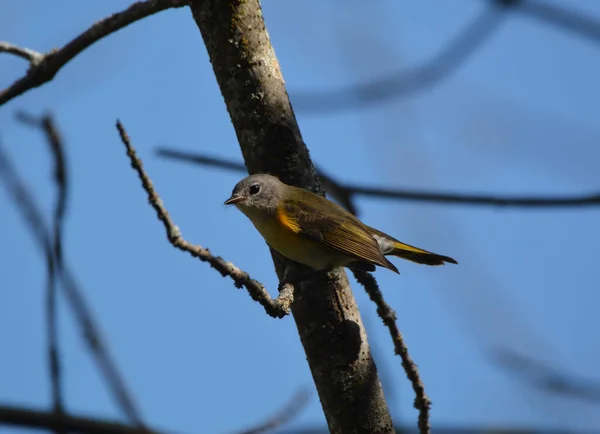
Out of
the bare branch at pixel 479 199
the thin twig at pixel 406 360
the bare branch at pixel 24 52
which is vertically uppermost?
the bare branch at pixel 24 52

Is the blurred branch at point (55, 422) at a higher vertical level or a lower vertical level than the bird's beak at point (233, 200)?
lower

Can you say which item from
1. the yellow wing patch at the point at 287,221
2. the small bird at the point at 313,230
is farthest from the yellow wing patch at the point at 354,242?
the yellow wing patch at the point at 287,221

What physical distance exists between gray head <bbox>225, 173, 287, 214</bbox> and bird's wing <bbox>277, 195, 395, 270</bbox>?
0.08m

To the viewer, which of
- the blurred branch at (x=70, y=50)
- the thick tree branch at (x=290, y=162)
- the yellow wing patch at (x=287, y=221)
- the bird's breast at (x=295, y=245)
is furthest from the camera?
the yellow wing patch at (x=287, y=221)

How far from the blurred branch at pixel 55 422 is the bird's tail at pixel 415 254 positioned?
3.15 m

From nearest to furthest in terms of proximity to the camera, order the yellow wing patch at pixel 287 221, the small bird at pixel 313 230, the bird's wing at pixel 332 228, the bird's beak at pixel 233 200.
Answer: the small bird at pixel 313 230 → the bird's wing at pixel 332 228 → the yellow wing patch at pixel 287 221 → the bird's beak at pixel 233 200

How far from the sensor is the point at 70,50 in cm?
339

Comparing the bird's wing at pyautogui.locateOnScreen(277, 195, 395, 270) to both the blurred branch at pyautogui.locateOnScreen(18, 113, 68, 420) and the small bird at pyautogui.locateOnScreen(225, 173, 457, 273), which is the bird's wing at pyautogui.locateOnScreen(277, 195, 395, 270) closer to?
the small bird at pyautogui.locateOnScreen(225, 173, 457, 273)

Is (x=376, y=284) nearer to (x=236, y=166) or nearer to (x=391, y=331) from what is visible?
(x=391, y=331)

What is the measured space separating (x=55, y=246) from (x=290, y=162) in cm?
111

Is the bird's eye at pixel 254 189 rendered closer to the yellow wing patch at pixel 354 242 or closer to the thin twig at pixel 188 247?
the yellow wing patch at pixel 354 242

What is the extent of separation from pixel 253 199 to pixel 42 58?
141 cm

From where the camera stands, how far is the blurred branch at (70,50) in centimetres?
326

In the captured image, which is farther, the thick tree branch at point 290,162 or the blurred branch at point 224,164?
the blurred branch at point 224,164
